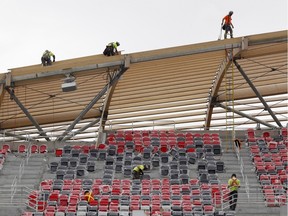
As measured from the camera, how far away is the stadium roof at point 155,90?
4641 cm

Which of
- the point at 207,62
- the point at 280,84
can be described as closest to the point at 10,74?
the point at 207,62

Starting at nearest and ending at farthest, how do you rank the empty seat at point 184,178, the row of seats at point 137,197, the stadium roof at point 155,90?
the row of seats at point 137,197 < the empty seat at point 184,178 < the stadium roof at point 155,90

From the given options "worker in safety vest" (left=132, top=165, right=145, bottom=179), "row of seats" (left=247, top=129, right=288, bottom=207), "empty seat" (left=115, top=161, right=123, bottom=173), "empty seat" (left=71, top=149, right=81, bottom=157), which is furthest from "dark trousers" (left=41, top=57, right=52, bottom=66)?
"row of seats" (left=247, top=129, right=288, bottom=207)

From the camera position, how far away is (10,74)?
46.2 m

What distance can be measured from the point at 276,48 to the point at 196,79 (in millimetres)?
7232

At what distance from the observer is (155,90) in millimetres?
54812

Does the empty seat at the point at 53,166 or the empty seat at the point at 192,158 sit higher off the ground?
the empty seat at the point at 192,158

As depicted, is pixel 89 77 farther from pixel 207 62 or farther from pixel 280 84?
pixel 280 84

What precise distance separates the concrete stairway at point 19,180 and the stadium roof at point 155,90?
3.46 meters

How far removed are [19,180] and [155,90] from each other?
1418 centimetres

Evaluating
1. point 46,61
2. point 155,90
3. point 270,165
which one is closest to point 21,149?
point 46,61

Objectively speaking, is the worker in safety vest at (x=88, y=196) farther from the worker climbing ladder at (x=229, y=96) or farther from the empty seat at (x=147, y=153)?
the worker climbing ladder at (x=229, y=96)

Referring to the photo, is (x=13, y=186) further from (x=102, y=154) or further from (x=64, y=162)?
(x=102, y=154)

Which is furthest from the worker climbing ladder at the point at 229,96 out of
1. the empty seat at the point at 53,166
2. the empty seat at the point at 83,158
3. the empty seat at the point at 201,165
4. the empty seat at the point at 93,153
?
the empty seat at the point at 53,166
